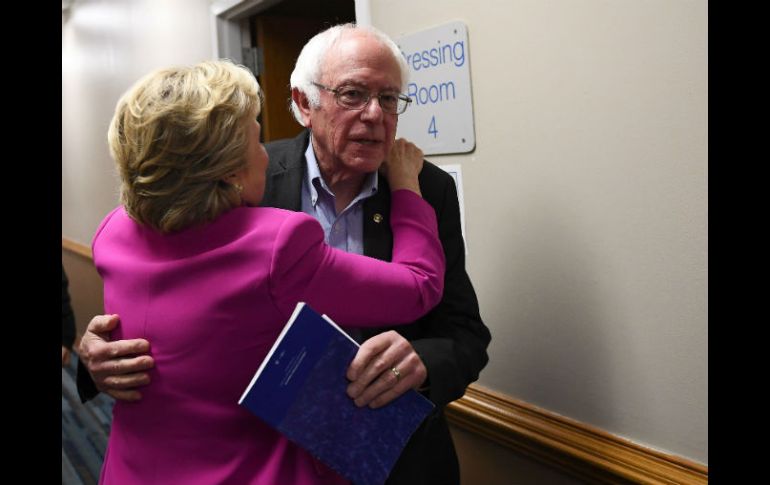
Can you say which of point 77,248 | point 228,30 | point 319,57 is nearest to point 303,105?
point 319,57

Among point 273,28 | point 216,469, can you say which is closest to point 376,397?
point 216,469

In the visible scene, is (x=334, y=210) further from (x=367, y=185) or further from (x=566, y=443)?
(x=566, y=443)

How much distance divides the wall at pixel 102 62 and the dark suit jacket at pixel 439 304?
6.12 feet

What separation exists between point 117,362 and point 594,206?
1076mm

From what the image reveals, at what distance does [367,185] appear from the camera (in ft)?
4.90

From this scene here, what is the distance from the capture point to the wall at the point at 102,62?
3545 mm

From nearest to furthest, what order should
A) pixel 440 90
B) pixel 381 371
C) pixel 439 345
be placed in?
pixel 381 371
pixel 439 345
pixel 440 90

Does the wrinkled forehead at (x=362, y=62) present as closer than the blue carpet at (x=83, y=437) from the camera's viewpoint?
Yes

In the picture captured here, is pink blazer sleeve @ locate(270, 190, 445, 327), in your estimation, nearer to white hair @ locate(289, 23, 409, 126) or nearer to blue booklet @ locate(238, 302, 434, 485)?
blue booklet @ locate(238, 302, 434, 485)

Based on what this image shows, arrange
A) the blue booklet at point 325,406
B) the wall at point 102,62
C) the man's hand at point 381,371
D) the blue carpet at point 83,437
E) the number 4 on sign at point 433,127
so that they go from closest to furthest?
the blue booklet at point 325,406 < the man's hand at point 381,371 < the number 4 on sign at point 433,127 < the wall at point 102,62 < the blue carpet at point 83,437

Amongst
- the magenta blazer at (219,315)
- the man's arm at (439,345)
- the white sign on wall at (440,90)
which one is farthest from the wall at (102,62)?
the magenta blazer at (219,315)

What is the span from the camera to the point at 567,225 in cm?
163

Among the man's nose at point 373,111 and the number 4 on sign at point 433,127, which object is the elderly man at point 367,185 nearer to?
the man's nose at point 373,111

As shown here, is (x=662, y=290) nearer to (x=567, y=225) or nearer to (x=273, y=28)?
(x=567, y=225)
